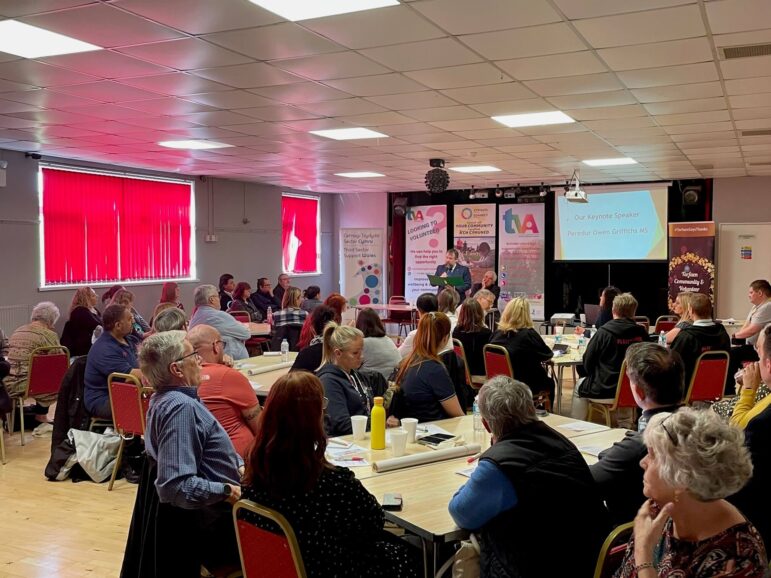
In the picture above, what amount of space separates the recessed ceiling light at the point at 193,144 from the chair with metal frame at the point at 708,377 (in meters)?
5.44

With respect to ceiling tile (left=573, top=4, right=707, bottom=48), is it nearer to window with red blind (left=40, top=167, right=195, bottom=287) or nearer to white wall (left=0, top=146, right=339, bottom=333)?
white wall (left=0, top=146, right=339, bottom=333)

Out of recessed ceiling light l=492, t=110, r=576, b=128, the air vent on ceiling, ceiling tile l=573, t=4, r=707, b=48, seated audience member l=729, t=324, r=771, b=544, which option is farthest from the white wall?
seated audience member l=729, t=324, r=771, b=544

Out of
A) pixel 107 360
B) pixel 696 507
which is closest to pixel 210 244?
pixel 107 360

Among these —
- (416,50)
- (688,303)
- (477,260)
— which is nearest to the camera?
(416,50)

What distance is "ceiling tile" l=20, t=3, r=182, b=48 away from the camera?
362 centimetres

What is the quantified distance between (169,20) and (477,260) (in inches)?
418

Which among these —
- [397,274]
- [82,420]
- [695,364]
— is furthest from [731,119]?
[397,274]

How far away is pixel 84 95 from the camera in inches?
220

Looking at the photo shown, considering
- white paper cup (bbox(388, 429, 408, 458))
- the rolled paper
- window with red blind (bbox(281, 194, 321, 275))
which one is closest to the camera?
the rolled paper

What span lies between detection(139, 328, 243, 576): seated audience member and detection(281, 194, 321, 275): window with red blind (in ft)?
36.2

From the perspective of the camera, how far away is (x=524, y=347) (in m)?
5.82

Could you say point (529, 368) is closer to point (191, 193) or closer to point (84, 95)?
point (84, 95)

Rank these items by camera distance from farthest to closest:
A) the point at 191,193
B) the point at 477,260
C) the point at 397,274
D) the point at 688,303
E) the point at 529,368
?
the point at 397,274 < the point at 477,260 < the point at 191,193 < the point at 688,303 < the point at 529,368

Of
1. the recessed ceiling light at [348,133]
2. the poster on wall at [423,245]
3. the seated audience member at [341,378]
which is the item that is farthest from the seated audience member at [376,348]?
the poster on wall at [423,245]
